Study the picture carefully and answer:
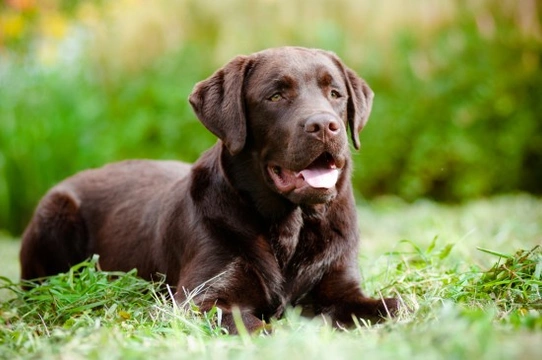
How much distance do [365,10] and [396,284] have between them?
7.60 m

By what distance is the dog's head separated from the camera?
4164 millimetres

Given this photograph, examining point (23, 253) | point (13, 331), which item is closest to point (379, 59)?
point (23, 253)

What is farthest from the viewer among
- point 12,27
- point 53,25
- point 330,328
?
point 53,25

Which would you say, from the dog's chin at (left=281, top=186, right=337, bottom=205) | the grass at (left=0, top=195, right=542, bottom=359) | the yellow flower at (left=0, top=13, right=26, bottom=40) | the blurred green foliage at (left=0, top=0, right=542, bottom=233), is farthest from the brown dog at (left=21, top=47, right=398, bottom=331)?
the yellow flower at (left=0, top=13, right=26, bottom=40)

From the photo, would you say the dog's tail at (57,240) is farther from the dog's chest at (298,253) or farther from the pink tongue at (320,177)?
the pink tongue at (320,177)

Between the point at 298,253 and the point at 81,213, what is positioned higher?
the point at 298,253

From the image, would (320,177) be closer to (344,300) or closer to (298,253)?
(298,253)

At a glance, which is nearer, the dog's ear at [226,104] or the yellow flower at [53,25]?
the dog's ear at [226,104]

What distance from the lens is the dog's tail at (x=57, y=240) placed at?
19.1ft

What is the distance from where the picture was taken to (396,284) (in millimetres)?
4586

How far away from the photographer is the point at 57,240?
5820 millimetres

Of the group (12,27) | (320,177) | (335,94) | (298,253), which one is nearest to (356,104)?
(335,94)

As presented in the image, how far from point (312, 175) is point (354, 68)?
A: 277 inches

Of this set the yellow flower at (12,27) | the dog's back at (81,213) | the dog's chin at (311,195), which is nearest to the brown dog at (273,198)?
the dog's chin at (311,195)
